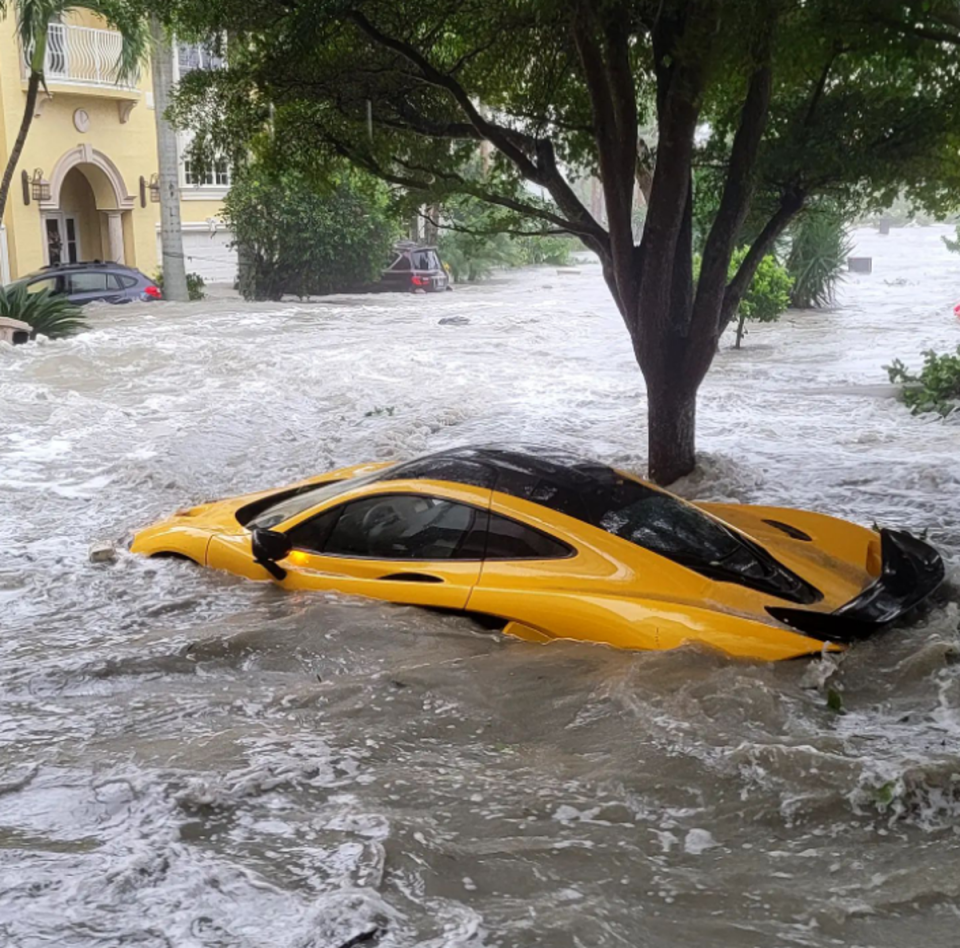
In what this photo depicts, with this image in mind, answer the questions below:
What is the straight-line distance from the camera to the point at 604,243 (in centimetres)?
1007

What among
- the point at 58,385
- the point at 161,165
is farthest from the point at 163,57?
the point at 58,385

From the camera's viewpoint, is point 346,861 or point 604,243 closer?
point 346,861

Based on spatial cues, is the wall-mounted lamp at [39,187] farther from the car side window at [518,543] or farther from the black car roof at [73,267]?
the car side window at [518,543]

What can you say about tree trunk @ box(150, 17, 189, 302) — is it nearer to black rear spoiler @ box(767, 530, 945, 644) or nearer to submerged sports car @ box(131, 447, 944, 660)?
submerged sports car @ box(131, 447, 944, 660)

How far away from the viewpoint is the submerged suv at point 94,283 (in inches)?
896

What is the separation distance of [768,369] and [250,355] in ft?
25.9

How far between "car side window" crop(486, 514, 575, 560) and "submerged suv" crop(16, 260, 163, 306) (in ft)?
60.8

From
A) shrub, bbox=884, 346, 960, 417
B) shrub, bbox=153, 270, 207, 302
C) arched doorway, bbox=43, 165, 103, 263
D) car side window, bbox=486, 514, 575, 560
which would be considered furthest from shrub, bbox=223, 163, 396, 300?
car side window, bbox=486, 514, 575, 560

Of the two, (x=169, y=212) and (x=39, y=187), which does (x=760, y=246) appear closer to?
(x=169, y=212)

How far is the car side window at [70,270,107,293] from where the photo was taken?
23.1 metres

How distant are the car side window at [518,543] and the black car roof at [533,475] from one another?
0.58 feet

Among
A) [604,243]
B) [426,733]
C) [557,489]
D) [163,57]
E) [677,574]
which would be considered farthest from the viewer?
[163,57]

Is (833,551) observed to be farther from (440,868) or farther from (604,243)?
(604,243)

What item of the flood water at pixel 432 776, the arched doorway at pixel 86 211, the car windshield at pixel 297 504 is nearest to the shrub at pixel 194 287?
the arched doorway at pixel 86 211
